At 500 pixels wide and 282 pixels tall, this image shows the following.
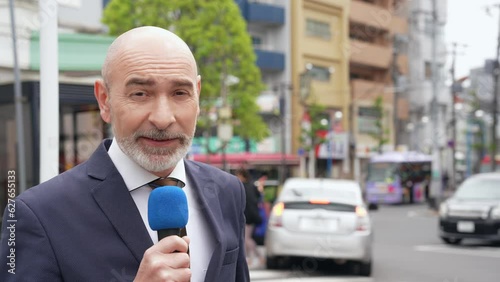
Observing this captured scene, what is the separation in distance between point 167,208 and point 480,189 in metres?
15.3

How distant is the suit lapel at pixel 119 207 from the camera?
1.80 metres

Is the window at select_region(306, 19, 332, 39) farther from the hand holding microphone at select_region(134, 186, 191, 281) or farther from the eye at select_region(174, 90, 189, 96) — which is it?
the hand holding microphone at select_region(134, 186, 191, 281)

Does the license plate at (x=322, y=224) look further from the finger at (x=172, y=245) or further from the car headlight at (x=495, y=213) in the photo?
the finger at (x=172, y=245)

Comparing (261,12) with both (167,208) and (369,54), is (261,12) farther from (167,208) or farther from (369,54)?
(167,208)

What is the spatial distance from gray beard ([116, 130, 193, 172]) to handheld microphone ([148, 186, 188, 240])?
0.11 meters

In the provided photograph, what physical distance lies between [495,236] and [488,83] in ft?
61.8

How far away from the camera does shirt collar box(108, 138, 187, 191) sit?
189cm

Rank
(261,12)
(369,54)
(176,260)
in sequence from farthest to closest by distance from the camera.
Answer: (369,54)
(261,12)
(176,260)

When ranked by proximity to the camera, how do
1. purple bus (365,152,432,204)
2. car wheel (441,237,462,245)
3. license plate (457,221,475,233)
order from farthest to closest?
purple bus (365,152,432,204) → car wheel (441,237,462,245) → license plate (457,221,475,233)

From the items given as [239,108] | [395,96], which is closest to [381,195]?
[239,108]

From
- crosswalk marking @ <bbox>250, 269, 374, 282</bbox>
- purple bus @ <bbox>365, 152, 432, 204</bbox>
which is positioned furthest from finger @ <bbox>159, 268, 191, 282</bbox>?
purple bus @ <bbox>365, 152, 432, 204</bbox>

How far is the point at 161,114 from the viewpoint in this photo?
1.77m

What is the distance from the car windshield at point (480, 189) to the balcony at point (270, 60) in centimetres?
2394

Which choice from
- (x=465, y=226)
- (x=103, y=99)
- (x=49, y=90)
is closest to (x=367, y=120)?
(x=465, y=226)
